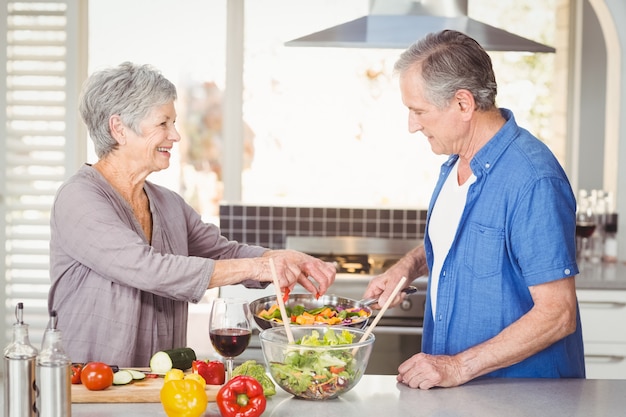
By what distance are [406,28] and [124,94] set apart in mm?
1675

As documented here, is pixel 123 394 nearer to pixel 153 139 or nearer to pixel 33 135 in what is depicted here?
pixel 153 139

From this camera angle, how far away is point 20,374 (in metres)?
1.53

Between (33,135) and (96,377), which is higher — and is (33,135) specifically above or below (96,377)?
above

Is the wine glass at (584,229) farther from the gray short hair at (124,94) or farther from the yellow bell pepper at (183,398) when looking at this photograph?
the yellow bell pepper at (183,398)

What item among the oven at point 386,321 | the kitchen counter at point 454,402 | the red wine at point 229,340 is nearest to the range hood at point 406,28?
the oven at point 386,321

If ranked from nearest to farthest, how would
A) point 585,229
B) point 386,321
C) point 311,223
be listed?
point 386,321 < point 585,229 < point 311,223

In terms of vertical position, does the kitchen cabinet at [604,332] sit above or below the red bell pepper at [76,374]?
below

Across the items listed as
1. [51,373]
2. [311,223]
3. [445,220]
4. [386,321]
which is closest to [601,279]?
[386,321]

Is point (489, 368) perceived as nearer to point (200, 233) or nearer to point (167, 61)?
point (200, 233)

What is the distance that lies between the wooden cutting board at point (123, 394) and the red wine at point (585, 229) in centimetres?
283

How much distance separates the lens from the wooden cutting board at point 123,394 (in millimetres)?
1833

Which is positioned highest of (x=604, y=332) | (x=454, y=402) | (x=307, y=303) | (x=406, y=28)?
(x=406, y=28)

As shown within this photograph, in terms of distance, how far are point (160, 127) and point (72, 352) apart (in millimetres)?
677

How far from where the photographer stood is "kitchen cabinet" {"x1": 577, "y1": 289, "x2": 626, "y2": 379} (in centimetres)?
376
